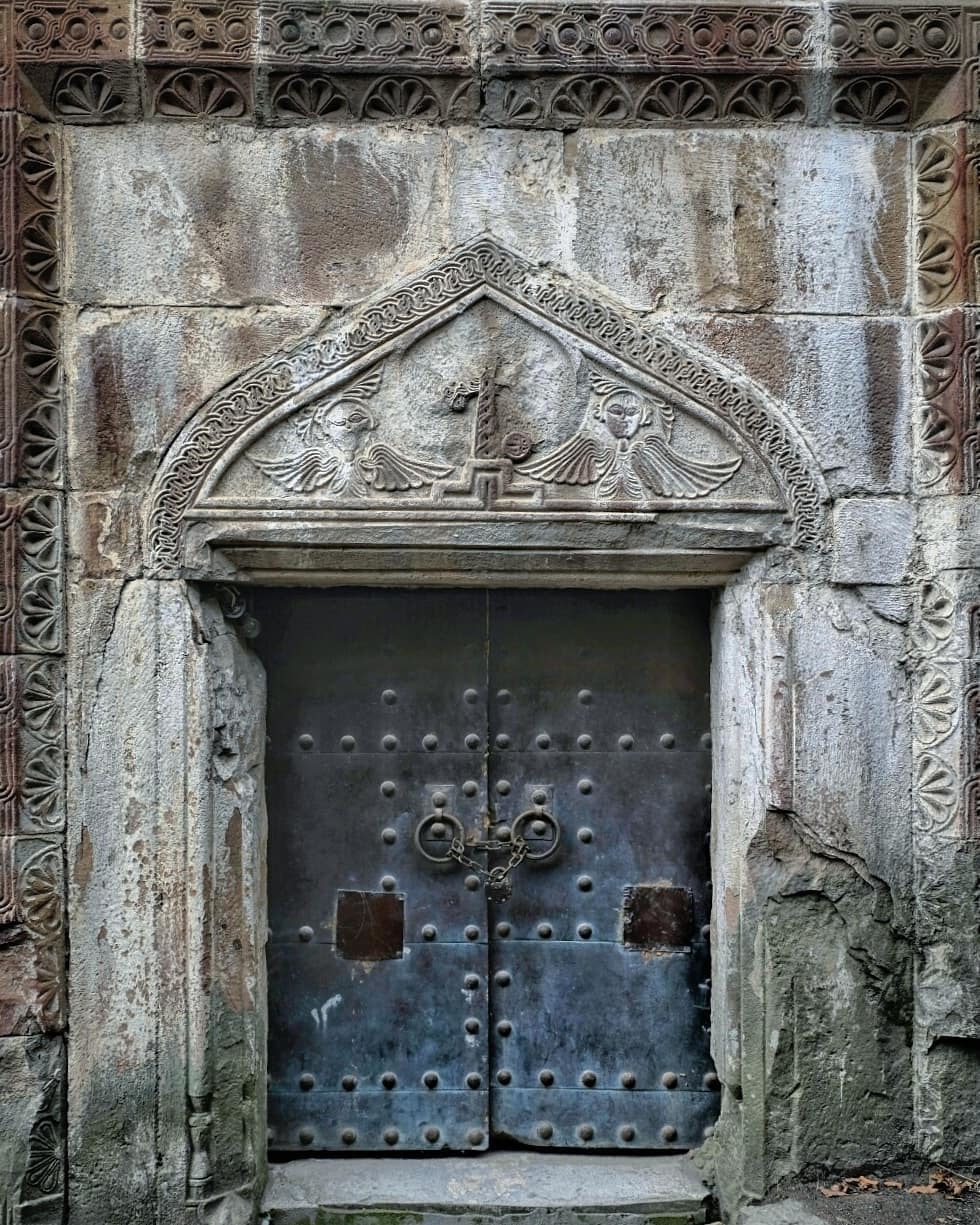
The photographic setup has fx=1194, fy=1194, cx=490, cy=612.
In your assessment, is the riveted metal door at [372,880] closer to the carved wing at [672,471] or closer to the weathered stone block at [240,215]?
the carved wing at [672,471]

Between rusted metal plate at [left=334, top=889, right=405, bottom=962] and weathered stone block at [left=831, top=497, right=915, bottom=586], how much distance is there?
61.0 inches

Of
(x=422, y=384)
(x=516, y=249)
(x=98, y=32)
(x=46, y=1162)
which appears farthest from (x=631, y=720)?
(x=98, y=32)

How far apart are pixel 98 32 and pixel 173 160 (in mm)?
352

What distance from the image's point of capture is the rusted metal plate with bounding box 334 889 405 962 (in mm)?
3395

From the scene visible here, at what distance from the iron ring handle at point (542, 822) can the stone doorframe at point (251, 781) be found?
0.49 metres

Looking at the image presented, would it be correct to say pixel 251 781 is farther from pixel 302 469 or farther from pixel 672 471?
pixel 672 471

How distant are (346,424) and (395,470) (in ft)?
0.58

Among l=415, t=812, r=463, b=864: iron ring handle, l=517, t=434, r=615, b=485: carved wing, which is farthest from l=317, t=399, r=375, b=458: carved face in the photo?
l=415, t=812, r=463, b=864: iron ring handle

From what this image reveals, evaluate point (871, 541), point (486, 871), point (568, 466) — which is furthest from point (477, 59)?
point (486, 871)

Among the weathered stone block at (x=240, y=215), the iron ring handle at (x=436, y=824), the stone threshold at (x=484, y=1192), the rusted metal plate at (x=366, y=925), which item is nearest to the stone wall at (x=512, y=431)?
the weathered stone block at (x=240, y=215)

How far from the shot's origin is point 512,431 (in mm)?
3150

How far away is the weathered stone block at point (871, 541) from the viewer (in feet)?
10.4

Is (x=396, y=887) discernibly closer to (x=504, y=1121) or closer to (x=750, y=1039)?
(x=504, y=1121)

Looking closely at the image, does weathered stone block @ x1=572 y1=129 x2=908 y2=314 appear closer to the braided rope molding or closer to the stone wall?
the stone wall
